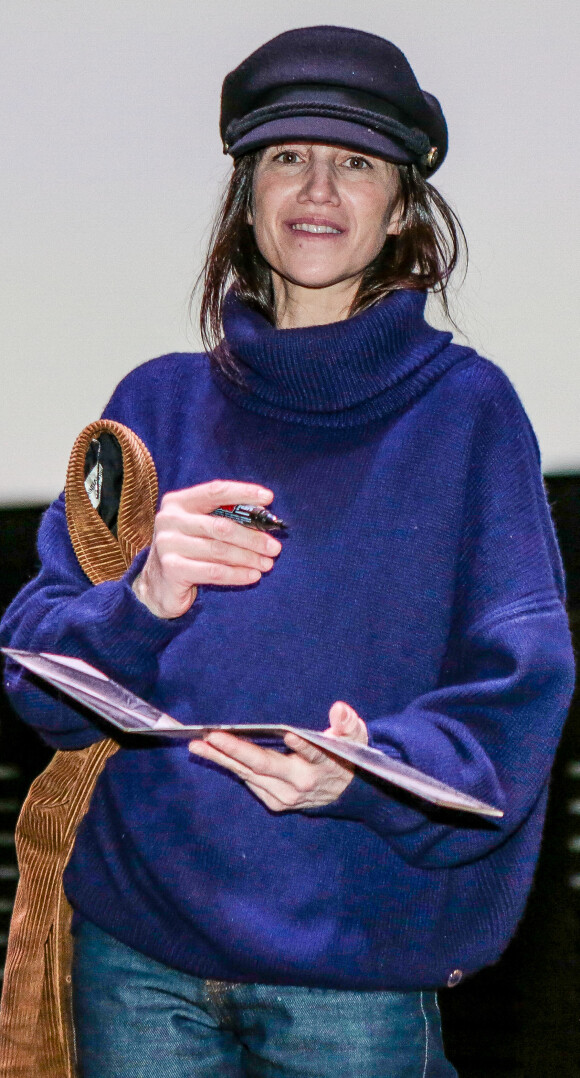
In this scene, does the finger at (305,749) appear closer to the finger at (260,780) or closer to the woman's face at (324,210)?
the finger at (260,780)

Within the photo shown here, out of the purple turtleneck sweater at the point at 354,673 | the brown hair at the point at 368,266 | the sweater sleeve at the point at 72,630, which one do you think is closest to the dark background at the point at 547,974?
the brown hair at the point at 368,266

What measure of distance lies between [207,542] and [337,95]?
18.9 inches

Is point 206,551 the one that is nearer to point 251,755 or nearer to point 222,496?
point 222,496

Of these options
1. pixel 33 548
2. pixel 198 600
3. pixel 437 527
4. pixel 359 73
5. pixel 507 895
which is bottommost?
pixel 33 548

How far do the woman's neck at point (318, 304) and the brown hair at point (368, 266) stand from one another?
0.02 meters

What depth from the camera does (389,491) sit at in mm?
1182

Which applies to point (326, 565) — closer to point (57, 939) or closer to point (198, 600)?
point (198, 600)

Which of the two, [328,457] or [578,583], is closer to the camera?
[328,457]

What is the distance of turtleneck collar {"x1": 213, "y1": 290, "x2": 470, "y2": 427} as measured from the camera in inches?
48.4

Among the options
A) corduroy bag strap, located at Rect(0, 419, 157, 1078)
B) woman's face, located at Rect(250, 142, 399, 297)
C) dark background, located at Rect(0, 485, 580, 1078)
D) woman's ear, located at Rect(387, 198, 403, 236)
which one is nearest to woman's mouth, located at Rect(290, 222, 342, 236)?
woman's face, located at Rect(250, 142, 399, 297)

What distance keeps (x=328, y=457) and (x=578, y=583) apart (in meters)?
0.81

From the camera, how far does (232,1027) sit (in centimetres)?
113

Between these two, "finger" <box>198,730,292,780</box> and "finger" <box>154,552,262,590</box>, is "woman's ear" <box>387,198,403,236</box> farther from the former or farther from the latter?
"finger" <box>198,730,292,780</box>

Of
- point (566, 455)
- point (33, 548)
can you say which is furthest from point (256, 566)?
point (33, 548)
